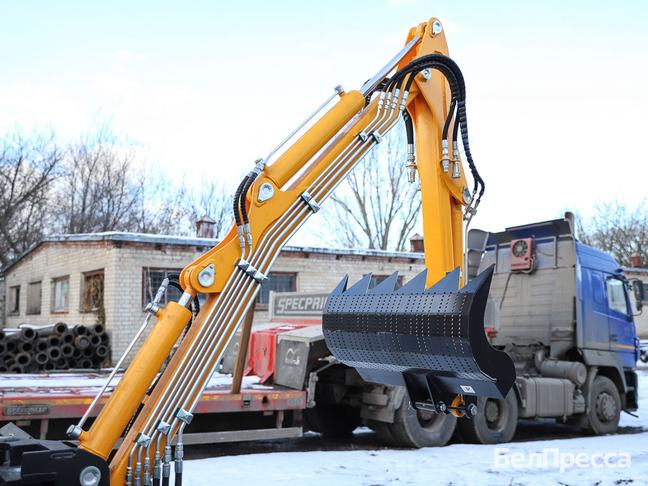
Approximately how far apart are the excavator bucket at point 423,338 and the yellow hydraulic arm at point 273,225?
71cm

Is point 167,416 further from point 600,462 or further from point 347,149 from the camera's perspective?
point 600,462

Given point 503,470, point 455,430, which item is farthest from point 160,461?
point 455,430

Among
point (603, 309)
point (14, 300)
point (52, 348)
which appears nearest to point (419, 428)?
point (603, 309)

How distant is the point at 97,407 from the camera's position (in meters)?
6.74

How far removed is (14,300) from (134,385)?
903 inches

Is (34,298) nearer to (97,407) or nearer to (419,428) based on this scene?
(419,428)

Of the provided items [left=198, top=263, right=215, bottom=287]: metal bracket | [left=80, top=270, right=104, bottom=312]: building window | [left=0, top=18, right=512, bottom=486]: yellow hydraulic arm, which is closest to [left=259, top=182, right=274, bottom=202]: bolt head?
[left=0, top=18, right=512, bottom=486]: yellow hydraulic arm

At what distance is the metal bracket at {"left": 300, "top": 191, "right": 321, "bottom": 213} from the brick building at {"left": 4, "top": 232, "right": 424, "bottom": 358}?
44.1 ft

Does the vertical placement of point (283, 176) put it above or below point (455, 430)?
above

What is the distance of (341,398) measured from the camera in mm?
9922

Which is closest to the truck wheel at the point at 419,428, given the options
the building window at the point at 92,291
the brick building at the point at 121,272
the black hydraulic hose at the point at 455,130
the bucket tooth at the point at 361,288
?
the bucket tooth at the point at 361,288

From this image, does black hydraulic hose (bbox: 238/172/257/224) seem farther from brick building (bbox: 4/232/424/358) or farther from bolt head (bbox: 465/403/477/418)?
brick building (bbox: 4/232/424/358)

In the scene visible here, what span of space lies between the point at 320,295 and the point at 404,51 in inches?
216

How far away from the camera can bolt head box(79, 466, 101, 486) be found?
4.16 metres
